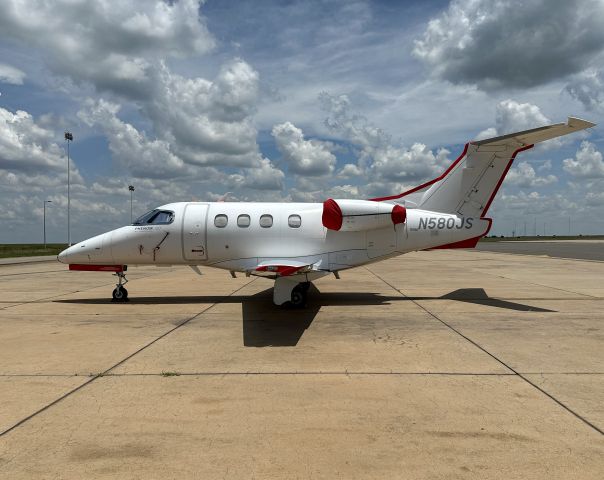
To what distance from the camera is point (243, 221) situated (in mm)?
12750

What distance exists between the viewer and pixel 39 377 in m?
6.37

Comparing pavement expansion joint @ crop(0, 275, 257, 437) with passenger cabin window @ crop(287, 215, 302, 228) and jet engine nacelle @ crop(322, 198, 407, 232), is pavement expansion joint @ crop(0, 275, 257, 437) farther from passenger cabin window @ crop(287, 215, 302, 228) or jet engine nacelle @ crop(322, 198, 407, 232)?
jet engine nacelle @ crop(322, 198, 407, 232)

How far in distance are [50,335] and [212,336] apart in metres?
3.52

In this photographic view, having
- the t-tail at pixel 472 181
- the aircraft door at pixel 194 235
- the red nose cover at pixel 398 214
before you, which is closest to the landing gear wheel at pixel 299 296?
the aircraft door at pixel 194 235

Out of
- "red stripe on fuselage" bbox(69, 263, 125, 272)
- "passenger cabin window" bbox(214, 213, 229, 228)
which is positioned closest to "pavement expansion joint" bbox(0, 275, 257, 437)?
"passenger cabin window" bbox(214, 213, 229, 228)

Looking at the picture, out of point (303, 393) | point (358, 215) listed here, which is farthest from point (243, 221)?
point (303, 393)

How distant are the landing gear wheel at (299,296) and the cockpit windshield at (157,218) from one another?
4.42 meters

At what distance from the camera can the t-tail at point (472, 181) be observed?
1278cm

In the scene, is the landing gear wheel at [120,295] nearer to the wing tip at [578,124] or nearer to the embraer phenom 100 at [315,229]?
the embraer phenom 100 at [315,229]

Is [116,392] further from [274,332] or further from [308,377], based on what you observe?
[274,332]

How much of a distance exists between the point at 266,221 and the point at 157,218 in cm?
338

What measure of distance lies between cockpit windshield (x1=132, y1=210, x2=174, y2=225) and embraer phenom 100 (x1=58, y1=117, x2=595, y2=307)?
0.03 metres

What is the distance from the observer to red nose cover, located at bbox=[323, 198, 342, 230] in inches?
481

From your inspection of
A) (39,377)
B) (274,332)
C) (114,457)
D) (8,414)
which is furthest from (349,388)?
(39,377)
